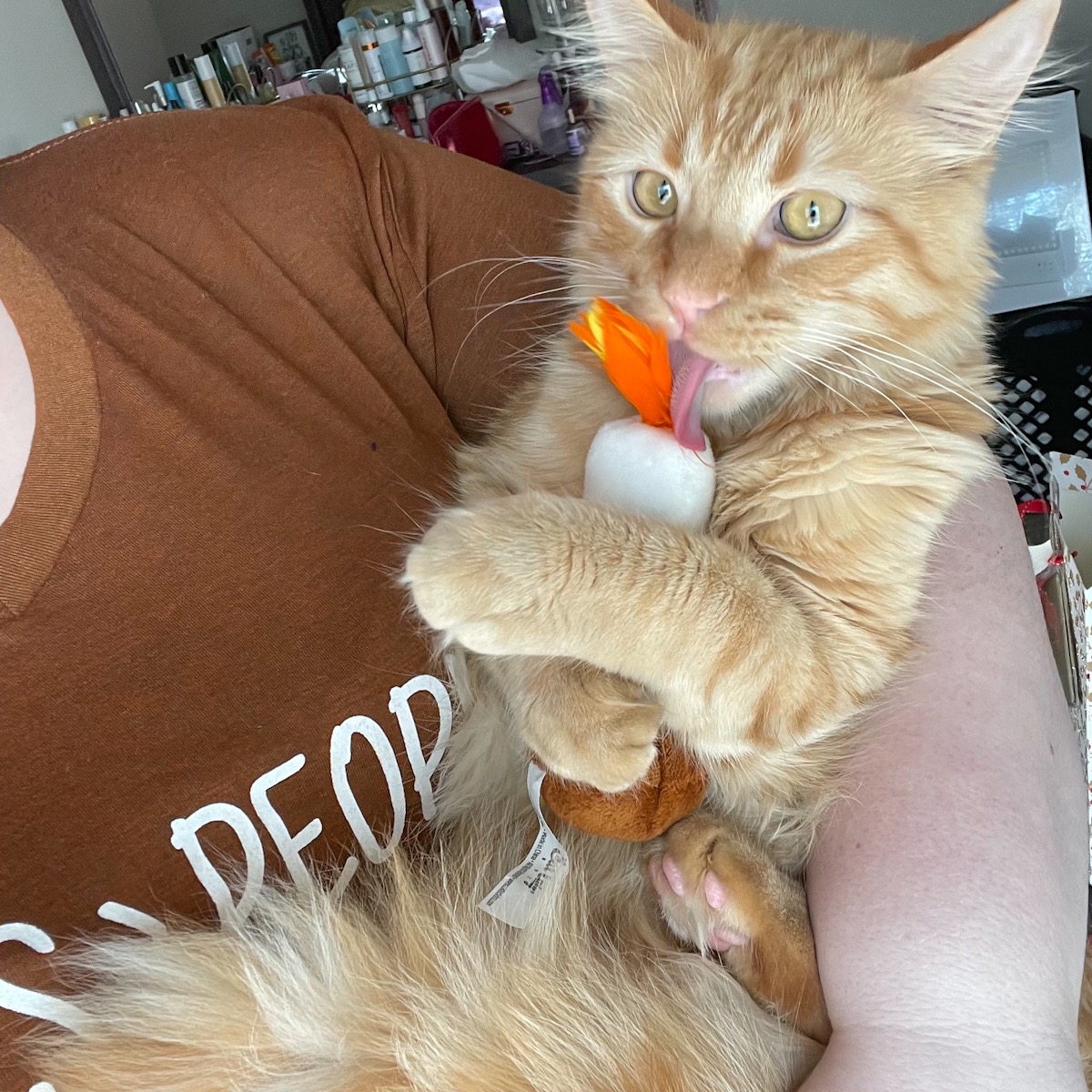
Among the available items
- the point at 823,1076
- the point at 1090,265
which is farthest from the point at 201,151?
the point at 1090,265

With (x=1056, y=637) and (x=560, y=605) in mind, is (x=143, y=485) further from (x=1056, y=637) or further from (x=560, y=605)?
(x=1056, y=637)

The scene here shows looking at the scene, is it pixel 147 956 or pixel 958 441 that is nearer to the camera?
pixel 147 956

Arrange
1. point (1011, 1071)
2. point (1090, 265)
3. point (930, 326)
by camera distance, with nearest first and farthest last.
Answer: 1. point (1011, 1071)
2. point (930, 326)
3. point (1090, 265)

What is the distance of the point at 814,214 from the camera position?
0.96 metres

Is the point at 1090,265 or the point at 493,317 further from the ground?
the point at 493,317

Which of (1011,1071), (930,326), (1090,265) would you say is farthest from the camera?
(1090,265)

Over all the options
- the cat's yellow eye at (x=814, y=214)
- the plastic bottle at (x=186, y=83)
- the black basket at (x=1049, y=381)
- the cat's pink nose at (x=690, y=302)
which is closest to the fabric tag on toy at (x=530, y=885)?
the cat's pink nose at (x=690, y=302)

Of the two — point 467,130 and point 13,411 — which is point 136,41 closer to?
point 467,130

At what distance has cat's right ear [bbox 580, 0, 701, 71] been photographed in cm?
110

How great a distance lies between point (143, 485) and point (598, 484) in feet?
1.60

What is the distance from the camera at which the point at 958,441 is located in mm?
970

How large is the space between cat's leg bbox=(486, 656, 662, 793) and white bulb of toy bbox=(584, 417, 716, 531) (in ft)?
0.62

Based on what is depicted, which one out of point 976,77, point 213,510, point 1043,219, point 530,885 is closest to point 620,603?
point 530,885

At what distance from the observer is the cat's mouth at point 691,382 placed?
2.89 ft
